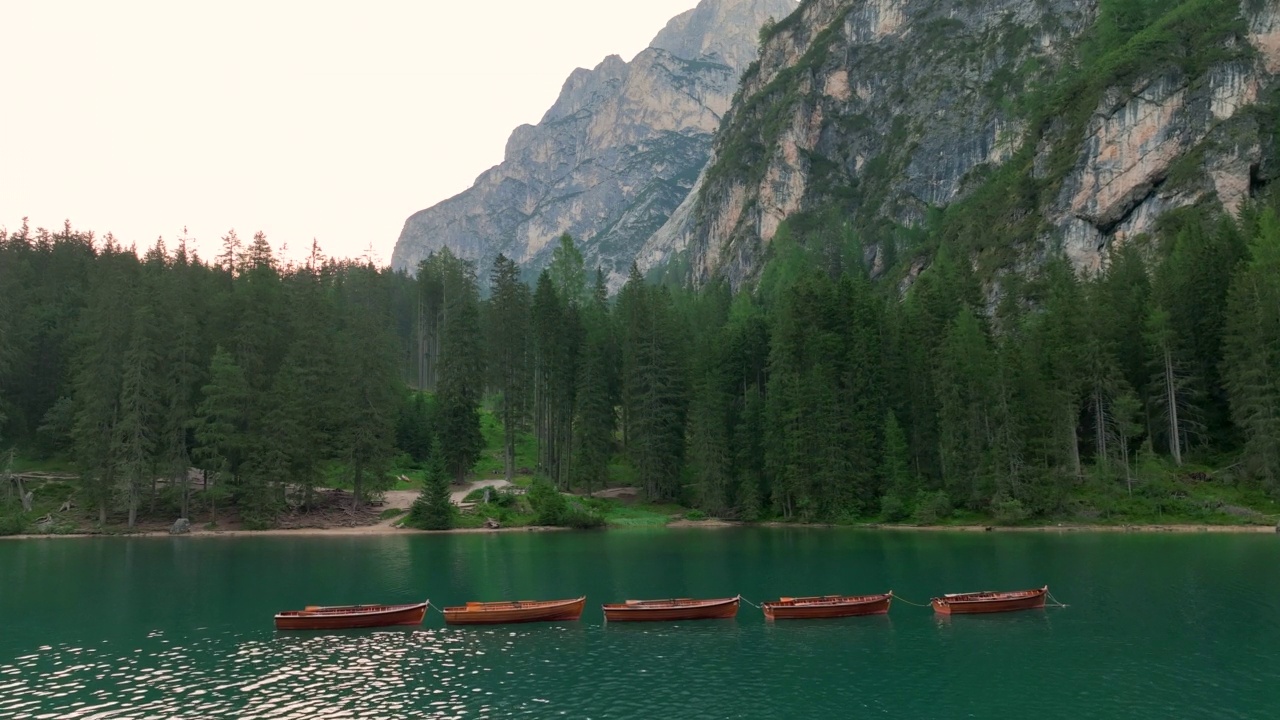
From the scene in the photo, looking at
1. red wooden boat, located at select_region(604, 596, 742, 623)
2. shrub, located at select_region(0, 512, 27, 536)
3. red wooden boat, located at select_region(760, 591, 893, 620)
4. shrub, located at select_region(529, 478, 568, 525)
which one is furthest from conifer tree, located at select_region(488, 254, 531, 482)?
red wooden boat, located at select_region(760, 591, 893, 620)

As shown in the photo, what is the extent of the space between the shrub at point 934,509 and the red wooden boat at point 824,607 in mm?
43773

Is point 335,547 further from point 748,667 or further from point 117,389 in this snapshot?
point 748,667

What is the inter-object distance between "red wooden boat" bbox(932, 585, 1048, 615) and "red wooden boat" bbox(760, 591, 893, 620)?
2.86 metres

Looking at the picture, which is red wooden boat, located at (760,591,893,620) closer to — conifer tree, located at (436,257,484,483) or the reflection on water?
the reflection on water

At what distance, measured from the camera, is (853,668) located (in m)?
31.8

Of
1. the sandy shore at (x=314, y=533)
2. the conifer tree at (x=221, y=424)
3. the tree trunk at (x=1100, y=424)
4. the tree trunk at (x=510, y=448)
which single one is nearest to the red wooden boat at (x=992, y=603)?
the tree trunk at (x=1100, y=424)

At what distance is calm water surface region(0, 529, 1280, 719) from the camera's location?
89.8 ft

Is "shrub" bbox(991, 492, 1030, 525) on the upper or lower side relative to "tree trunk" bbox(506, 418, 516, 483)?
lower

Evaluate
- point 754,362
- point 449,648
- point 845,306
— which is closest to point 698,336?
point 754,362

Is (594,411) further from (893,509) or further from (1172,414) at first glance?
(1172,414)

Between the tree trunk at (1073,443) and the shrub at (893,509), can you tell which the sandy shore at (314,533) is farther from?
the tree trunk at (1073,443)

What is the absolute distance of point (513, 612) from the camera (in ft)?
134

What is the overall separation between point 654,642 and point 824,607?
391 inches

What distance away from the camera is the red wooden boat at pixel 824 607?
1604 inches
